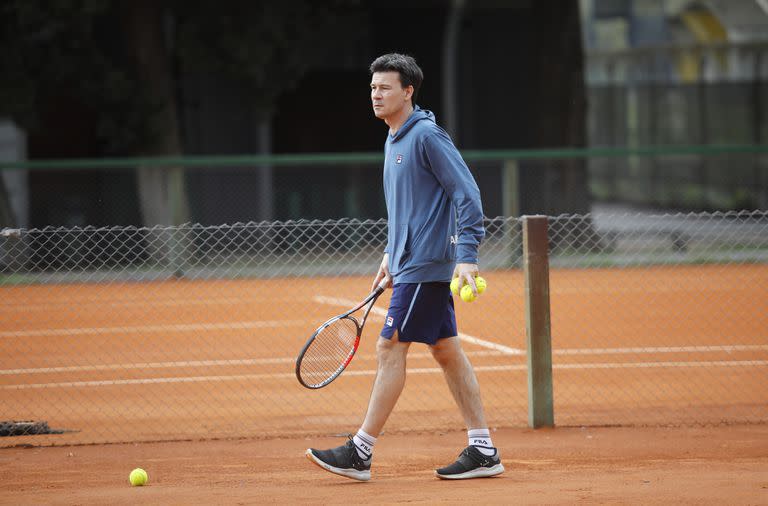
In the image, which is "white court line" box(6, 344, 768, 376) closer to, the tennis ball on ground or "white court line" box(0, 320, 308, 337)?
"white court line" box(0, 320, 308, 337)

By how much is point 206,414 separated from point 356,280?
8.17 meters

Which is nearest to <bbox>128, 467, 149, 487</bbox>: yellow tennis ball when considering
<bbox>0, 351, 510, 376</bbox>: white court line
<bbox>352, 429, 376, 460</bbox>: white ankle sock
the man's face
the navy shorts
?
<bbox>352, 429, 376, 460</bbox>: white ankle sock

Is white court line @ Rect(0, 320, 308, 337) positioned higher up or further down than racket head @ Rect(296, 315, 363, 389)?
further down

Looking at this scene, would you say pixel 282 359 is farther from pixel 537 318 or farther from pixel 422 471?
pixel 422 471

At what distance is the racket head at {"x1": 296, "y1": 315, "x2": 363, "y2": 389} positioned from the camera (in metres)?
6.29

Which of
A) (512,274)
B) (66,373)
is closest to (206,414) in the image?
(66,373)

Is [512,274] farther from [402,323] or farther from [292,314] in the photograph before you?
[402,323]

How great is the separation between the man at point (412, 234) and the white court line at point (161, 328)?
6873mm

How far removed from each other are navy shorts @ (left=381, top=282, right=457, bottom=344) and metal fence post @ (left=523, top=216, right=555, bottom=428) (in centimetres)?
162

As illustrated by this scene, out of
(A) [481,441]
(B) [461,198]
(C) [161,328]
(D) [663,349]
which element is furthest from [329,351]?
(C) [161,328]

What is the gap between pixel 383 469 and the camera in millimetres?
6621

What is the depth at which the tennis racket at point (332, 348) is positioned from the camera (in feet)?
20.6

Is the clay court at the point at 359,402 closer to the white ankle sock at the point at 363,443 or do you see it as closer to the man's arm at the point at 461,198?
the white ankle sock at the point at 363,443

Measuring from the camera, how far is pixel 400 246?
6062 mm
